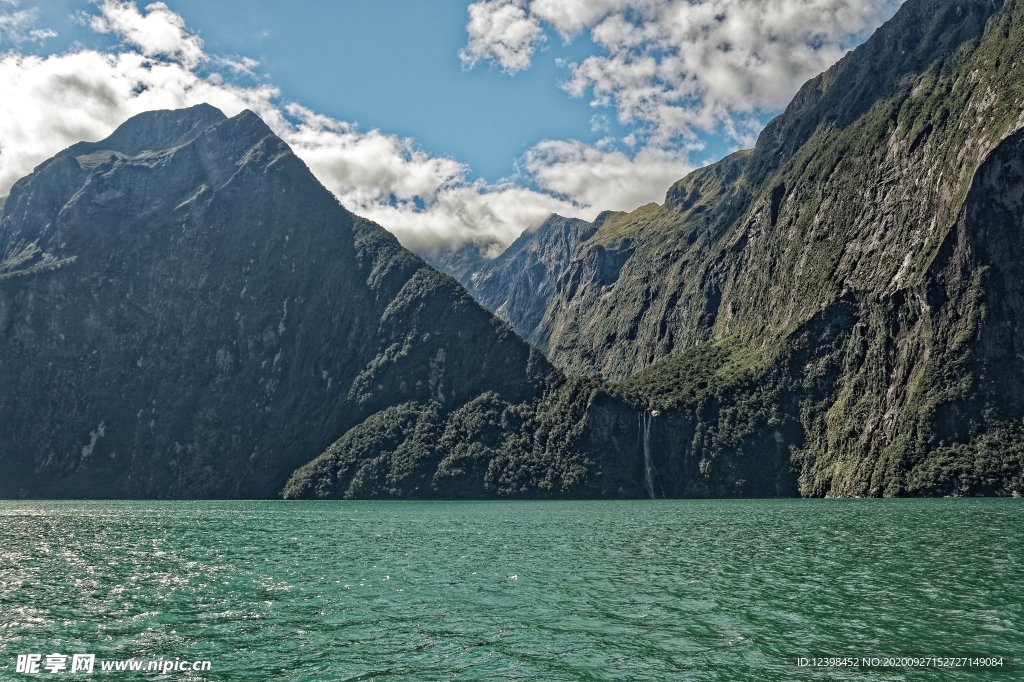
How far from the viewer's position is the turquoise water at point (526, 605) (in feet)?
108

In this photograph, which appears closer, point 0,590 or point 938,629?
point 938,629

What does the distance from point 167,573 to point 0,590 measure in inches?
441

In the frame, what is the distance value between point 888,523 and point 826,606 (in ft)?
209

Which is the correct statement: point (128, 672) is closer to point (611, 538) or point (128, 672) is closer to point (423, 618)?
point (423, 618)

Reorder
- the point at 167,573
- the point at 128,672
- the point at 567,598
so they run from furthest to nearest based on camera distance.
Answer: the point at 167,573 < the point at 567,598 < the point at 128,672

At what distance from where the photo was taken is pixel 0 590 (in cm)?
5009

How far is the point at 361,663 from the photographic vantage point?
32.6 metres

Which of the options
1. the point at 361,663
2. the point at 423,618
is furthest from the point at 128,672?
the point at 423,618

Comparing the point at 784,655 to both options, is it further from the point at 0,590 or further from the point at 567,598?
the point at 0,590

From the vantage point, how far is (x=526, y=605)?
148 feet

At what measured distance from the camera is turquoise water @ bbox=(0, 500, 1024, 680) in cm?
3278

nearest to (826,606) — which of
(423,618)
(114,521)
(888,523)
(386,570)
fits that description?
(423,618)

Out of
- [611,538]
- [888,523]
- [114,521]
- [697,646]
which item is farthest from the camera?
[114,521]

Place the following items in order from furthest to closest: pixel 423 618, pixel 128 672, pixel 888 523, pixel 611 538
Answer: pixel 888 523, pixel 611 538, pixel 423 618, pixel 128 672
